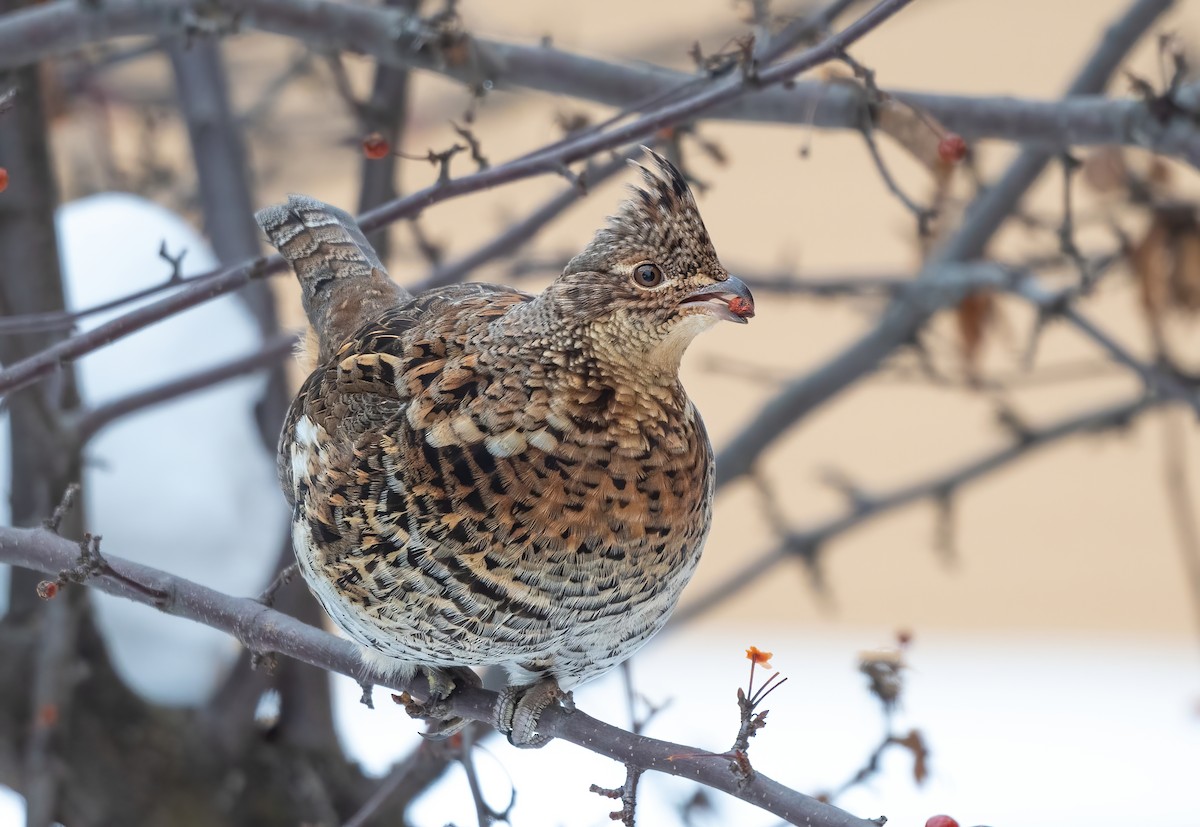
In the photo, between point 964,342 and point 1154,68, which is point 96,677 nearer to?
point 964,342

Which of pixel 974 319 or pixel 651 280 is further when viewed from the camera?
pixel 974 319

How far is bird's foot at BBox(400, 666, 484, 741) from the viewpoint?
197cm

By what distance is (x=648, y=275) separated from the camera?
5.49ft

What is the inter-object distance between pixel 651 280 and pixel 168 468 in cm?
192

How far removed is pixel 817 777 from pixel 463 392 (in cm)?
343

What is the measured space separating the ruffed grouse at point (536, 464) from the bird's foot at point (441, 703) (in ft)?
0.35

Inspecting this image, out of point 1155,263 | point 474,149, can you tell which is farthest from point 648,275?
point 1155,263

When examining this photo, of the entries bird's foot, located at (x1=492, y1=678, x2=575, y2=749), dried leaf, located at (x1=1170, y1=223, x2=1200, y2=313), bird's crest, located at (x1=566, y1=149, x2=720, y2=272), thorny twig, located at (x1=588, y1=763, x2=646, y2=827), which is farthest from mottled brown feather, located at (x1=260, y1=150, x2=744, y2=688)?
dried leaf, located at (x1=1170, y1=223, x2=1200, y2=313)

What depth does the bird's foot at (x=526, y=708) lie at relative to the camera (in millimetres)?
1971

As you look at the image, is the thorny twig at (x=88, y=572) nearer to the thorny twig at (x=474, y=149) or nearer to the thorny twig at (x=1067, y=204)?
the thorny twig at (x=474, y=149)

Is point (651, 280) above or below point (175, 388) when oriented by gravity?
below

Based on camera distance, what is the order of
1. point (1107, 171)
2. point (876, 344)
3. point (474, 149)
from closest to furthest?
point (474, 149) → point (1107, 171) → point (876, 344)

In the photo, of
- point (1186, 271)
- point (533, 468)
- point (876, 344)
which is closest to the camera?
point (533, 468)

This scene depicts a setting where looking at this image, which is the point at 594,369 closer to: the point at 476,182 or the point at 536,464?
the point at 536,464
